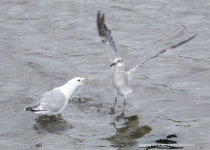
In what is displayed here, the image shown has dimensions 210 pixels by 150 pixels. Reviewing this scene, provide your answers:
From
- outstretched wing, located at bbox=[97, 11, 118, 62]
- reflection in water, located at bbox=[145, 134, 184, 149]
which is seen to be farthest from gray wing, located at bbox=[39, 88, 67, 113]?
reflection in water, located at bbox=[145, 134, 184, 149]

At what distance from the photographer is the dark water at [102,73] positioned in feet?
23.6

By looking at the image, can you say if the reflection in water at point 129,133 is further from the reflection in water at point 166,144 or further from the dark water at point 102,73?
the reflection in water at point 166,144

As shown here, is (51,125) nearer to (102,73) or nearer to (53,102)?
(53,102)

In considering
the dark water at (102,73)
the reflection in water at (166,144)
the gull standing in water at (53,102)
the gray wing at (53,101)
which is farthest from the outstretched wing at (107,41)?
the reflection in water at (166,144)

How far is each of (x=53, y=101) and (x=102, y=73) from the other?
123 inches

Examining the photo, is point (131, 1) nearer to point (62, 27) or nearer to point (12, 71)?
point (62, 27)

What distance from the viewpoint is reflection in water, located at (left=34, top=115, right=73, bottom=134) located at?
7.48m

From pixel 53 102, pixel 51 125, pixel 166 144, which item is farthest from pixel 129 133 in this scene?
pixel 53 102

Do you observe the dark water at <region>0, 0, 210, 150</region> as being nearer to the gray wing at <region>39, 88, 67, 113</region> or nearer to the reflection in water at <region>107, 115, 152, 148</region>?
the reflection in water at <region>107, 115, 152, 148</region>

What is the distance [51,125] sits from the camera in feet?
25.5

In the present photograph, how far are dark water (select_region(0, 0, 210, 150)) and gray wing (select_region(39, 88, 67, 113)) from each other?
1.10 ft

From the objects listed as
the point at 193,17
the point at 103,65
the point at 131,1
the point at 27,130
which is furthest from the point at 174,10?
the point at 27,130

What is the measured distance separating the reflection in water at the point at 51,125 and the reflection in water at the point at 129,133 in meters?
1.12

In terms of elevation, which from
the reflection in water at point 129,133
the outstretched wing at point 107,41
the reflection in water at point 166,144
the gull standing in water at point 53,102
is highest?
the outstretched wing at point 107,41
